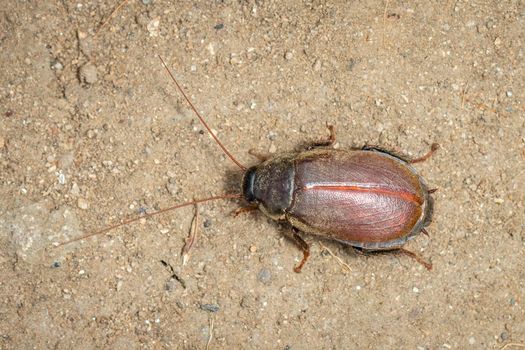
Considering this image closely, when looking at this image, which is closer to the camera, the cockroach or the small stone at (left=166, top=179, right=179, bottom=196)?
the cockroach

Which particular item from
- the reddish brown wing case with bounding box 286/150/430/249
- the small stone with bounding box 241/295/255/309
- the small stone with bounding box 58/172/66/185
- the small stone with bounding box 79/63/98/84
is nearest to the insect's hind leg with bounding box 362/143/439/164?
the reddish brown wing case with bounding box 286/150/430/249

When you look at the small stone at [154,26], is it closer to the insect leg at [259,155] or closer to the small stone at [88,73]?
the small stone at [88,73]

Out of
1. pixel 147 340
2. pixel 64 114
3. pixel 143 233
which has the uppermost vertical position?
pixel 64 114

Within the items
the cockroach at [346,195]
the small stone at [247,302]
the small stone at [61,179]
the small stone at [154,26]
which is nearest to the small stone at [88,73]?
the small stone at [154,26]

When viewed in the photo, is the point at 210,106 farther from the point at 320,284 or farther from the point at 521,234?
the point at 521,234

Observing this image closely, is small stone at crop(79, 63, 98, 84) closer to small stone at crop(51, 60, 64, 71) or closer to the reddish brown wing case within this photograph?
small stone at crop(51, 60, 64, 71)

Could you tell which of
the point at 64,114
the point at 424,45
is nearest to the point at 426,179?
the point at 424,45
